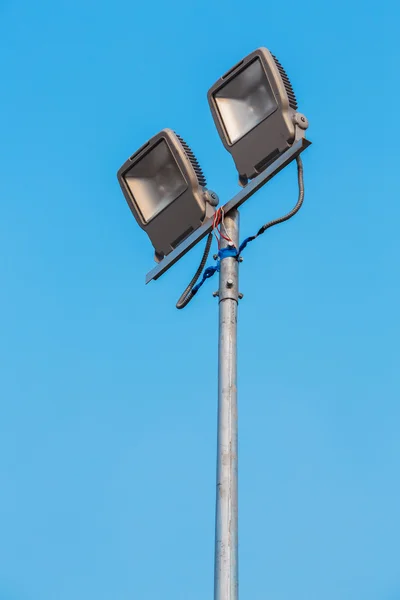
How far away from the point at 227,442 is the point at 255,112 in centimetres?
208

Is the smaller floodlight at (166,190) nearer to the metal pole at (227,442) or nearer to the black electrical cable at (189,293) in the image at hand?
the black electrical cable at (189,293)

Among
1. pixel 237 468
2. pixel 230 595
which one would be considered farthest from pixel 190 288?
pixel 230 595

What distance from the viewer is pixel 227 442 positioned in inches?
196

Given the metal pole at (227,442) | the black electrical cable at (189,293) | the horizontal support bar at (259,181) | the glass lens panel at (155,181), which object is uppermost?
the glass lens panel at (155,181)

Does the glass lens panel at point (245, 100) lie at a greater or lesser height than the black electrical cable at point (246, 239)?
greater

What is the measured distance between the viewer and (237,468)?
195 inches

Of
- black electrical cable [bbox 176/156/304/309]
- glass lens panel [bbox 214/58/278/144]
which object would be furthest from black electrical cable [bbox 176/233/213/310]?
glass lens panel [bbox 214/58/278/144]

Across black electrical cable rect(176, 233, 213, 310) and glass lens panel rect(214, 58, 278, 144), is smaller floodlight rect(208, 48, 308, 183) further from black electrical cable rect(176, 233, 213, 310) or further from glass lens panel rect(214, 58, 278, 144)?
black electrical cable rect(176, 233, 213, 310)

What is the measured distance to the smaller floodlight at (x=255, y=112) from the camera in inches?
233

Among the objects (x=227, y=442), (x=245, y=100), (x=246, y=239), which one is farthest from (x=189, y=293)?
(x=227, y=442)

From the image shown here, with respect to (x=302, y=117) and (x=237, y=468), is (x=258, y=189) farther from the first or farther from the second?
(x=237, y=468)

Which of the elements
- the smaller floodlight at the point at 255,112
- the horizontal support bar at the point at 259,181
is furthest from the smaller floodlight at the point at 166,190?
the smaller floodlight at the point at 255,112

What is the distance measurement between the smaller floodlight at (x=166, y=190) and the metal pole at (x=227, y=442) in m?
0.43

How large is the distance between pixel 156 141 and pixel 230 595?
2945 mm
